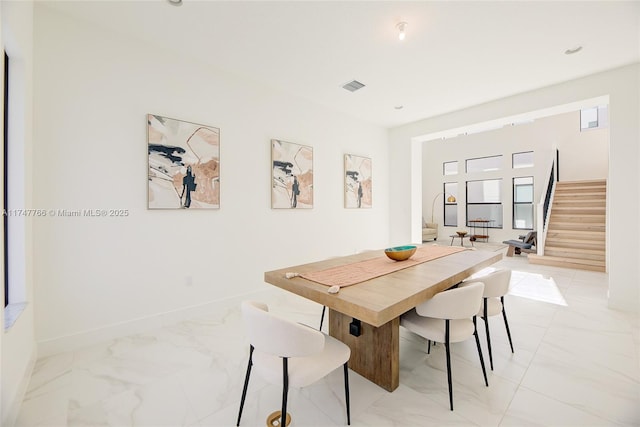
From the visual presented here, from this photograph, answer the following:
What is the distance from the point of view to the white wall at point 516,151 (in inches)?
306

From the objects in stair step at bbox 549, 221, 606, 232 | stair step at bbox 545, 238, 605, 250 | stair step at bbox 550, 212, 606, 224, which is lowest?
stair step at bbox 545, 238, 605, 250

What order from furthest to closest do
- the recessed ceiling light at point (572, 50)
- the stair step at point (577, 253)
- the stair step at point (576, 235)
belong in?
the stair step at point (576, 235)
the stair step at point (577, 253)
the recessed ceiling light at point (572, 50)

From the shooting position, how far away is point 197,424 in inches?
64.4

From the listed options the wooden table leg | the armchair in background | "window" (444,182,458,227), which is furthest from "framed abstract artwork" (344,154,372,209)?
"window" (444,182,458,227)

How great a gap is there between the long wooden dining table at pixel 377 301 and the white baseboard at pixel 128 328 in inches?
60.1

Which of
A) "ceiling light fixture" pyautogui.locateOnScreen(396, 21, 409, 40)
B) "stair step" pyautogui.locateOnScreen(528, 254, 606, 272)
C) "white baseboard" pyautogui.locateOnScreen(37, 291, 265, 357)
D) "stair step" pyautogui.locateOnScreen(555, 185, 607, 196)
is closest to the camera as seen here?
"white baseboard" pyautogui.locateOnScreen(37, 291, 265, 357)

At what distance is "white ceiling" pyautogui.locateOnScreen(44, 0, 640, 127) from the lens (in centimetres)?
238

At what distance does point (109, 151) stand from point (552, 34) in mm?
4322

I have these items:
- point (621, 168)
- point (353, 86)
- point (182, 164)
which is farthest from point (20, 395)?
point (621, 168)

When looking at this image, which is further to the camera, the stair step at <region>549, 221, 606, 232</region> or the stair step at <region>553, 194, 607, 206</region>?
the stair step at <region>553, 194, 607, 206</region>

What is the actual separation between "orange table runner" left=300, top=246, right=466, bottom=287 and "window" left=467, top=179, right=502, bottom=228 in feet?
25.4

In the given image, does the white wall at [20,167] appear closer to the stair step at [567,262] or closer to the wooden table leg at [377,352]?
the wooden table leg at [377,352]

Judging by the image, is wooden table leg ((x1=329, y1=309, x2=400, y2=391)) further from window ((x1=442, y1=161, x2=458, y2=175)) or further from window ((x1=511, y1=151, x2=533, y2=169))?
window ((x1=442, y1=161, x2=458, y2=175))

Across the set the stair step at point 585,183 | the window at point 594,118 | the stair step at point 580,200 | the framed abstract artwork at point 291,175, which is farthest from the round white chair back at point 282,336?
the window at point 594,118
